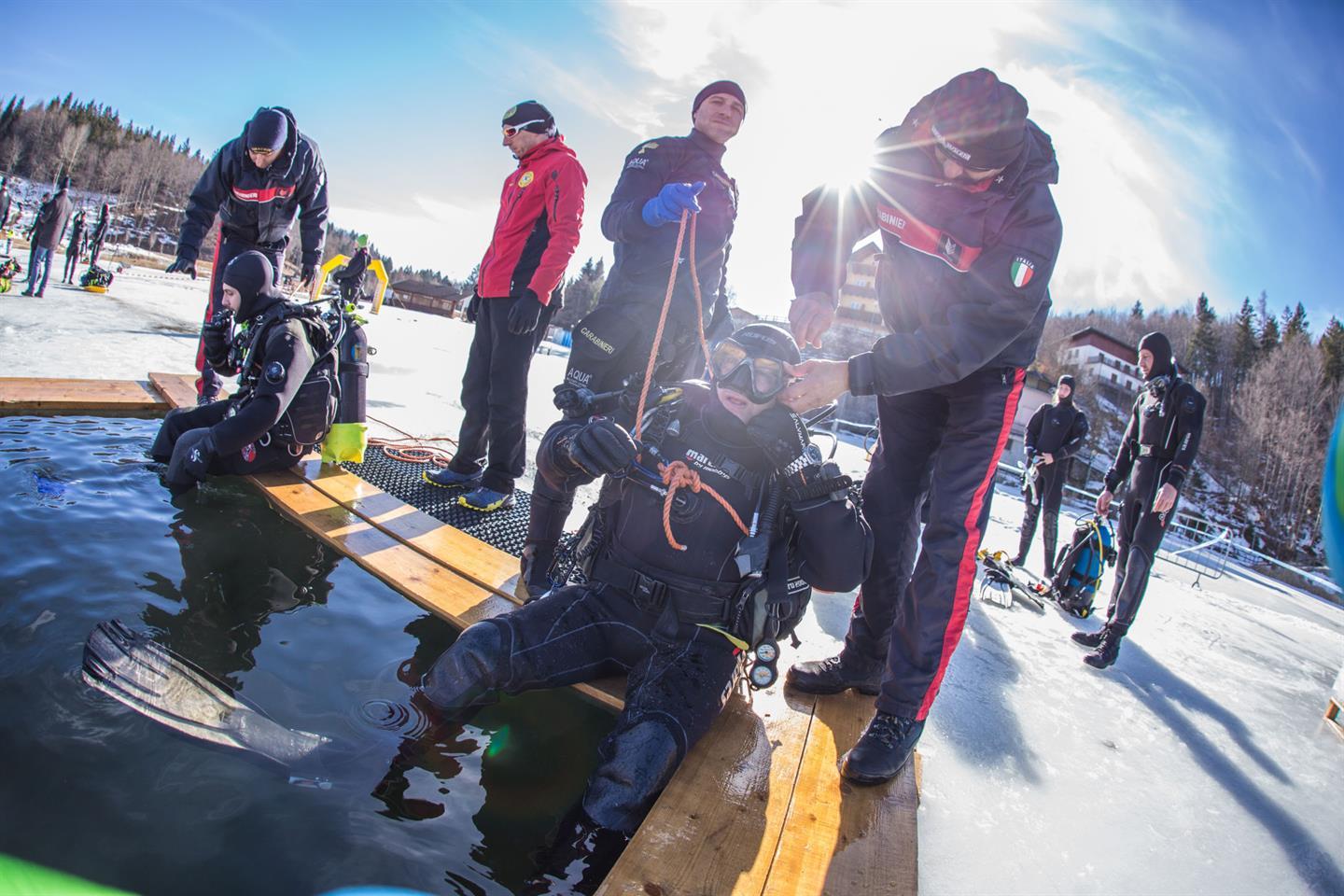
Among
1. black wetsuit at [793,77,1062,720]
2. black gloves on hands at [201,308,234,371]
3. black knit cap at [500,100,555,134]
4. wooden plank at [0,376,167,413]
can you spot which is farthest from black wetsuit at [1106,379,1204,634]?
wooden plank at [0,376,167,413]

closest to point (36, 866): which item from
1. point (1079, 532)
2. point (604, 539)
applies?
point (604, 539)

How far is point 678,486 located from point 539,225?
2272mm

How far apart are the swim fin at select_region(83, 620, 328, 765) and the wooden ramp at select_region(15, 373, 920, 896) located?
760mm

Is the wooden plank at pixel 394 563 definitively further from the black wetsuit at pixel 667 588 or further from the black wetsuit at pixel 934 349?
the black wetsuit at pixel 934 349

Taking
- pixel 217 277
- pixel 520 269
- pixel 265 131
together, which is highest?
pixel 265 131

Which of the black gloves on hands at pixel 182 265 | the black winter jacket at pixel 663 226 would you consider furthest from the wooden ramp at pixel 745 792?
the black gloves on hands at pixel 182 265

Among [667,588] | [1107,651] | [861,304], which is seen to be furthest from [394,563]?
[861,304]

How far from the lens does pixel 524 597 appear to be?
2.53 m

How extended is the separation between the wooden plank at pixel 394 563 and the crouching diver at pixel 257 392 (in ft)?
0.79

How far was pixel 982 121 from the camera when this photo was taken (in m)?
1.84

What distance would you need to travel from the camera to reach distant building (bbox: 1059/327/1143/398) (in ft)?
183

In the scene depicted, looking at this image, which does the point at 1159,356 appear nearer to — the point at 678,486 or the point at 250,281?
the point at 678,486

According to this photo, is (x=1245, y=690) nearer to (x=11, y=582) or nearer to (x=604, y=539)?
(x=604, y=539)

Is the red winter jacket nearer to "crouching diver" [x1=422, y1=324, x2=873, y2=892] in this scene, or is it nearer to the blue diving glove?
the blue diving glove
